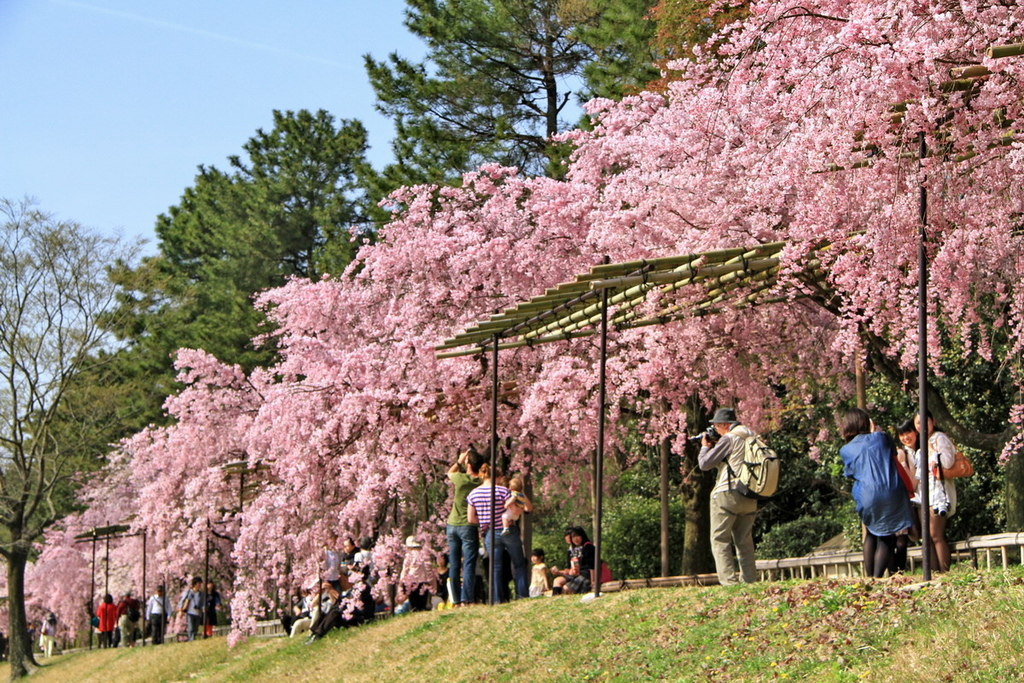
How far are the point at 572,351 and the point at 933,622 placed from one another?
10100 mm

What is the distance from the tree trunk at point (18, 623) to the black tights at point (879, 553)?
1020 inches

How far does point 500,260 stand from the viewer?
17.5 metres

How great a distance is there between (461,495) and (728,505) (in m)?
4.36

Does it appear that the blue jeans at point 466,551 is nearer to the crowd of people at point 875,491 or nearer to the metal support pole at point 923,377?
the crowd of people at point 875,491

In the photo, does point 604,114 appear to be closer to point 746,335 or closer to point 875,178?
point 746,335

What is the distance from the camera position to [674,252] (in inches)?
536

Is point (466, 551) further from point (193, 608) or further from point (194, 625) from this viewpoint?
point (194, 625)

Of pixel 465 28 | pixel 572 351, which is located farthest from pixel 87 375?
pixel 572 351

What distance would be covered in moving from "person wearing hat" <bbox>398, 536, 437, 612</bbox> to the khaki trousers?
301 inches

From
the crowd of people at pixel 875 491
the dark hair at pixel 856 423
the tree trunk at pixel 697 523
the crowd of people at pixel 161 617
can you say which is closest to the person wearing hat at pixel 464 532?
the crowd of people at pixel 875 491

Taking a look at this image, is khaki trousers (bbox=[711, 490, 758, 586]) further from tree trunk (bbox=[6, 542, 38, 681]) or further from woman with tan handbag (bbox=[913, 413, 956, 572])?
tree trunk (bbox=[6, 542, 38, 681])

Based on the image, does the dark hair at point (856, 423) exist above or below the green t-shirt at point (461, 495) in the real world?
above

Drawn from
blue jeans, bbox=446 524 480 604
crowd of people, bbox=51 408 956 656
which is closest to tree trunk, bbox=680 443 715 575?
crowd of people, bbox=51 408 956 656

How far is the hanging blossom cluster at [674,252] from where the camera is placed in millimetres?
8953
